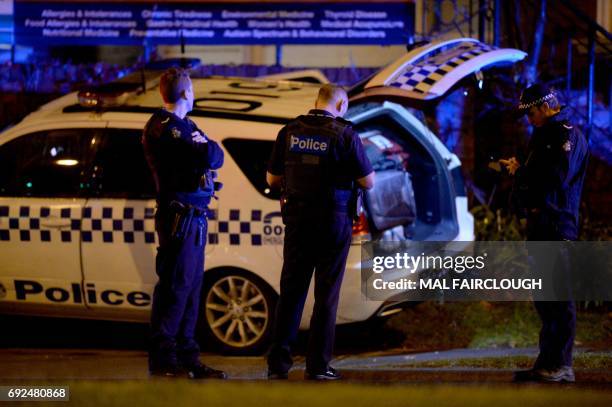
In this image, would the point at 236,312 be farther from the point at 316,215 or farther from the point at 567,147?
Result: the point at 567,147

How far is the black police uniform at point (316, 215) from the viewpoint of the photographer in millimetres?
5191

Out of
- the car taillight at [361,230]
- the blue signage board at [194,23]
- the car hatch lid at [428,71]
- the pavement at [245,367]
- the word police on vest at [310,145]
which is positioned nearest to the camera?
the word police on vest at [310,145]

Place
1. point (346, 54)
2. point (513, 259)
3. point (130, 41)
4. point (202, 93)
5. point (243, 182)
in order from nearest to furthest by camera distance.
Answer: point (243, 182) < point (202, 93) < point (513, 259) < point (130, 41) < point (346, 54)

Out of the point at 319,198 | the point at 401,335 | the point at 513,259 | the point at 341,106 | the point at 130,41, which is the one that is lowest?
the point at 401,335

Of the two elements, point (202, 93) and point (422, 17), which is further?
point (422, 17)

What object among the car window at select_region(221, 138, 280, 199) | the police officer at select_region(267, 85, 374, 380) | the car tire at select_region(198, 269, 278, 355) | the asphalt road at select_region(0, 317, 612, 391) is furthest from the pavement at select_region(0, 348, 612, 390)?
the car window at select_region(221, 138, 280, 199)

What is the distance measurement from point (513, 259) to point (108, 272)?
3.18 m

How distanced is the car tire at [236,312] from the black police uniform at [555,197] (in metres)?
1.78

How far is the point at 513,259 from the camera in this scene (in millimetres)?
7836

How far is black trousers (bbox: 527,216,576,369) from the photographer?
5328mm

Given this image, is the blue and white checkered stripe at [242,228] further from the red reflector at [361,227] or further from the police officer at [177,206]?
the police officer at [177,206]

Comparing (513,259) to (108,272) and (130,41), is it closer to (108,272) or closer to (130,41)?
(108,272)

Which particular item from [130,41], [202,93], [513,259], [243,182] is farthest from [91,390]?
[130,41]

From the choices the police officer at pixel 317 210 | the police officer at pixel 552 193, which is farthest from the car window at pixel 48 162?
the police officer at pixel 552 193
